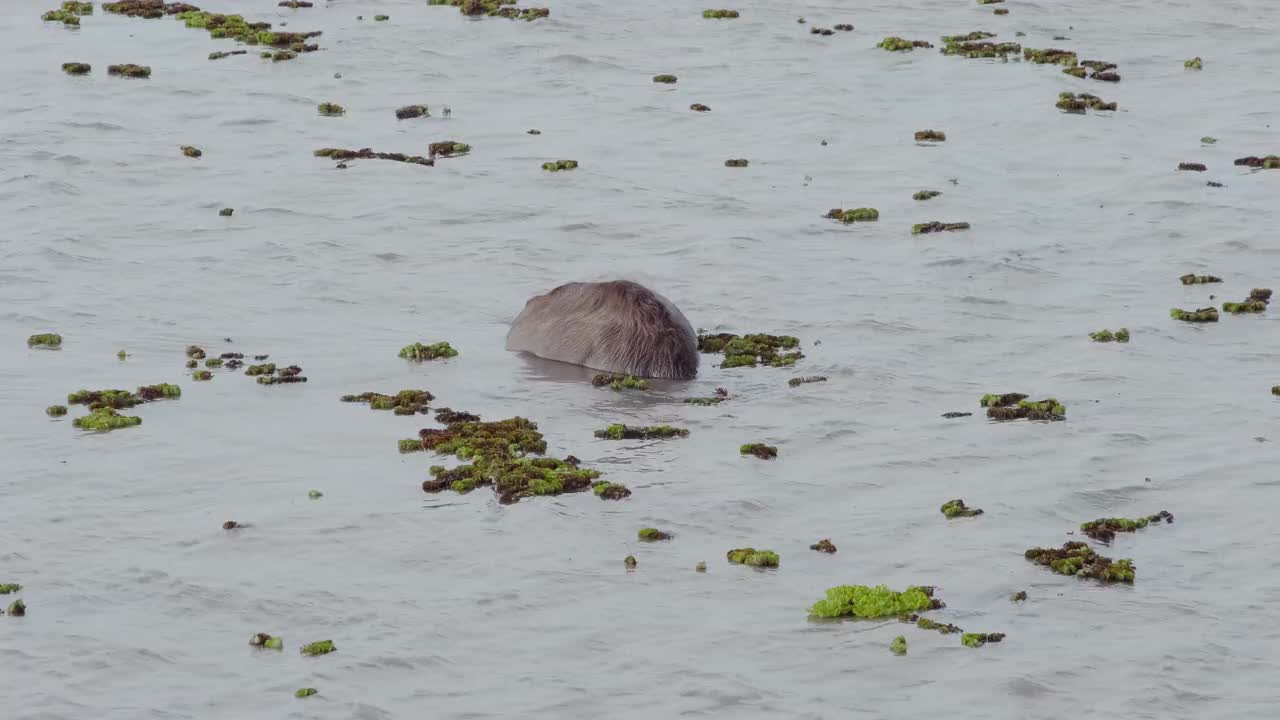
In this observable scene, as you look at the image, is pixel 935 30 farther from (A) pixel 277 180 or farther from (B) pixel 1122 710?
(B) pixel 1122 710

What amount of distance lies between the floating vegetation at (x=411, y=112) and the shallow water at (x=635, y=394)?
0.54 ft

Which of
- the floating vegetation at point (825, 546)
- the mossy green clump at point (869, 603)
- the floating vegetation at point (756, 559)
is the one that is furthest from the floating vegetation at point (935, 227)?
the mossy green clump at point (869, 603)

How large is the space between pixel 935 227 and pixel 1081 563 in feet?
35.1

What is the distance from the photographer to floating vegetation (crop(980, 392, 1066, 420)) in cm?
1689

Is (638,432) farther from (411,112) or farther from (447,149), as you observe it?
(411,112)

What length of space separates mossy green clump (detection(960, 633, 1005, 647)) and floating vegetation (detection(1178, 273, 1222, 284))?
1049cm

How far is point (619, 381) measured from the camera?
17859mm

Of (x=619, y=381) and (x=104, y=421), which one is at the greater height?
(x=619, y=381)

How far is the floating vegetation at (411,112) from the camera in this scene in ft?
96.2

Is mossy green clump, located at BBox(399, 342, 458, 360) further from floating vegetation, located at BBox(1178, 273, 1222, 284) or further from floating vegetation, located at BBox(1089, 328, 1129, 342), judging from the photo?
floating vegetation, located at BBox(1178, 273, 1222, 284)

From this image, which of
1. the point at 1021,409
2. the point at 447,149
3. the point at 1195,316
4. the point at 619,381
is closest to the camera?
the point at 1021,409

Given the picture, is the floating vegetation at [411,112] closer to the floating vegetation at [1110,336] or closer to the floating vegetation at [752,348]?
the floating vegetation at [752,348]

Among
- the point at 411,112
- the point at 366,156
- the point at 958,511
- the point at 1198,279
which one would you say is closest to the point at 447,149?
the point at 366,156

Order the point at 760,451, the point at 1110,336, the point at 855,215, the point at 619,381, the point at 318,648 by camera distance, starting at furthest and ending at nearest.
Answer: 1. the point at 855,215
2. the point at 1110,336
3. the point at 619,381
4. the point at 760,451
5. the point at 318,648
